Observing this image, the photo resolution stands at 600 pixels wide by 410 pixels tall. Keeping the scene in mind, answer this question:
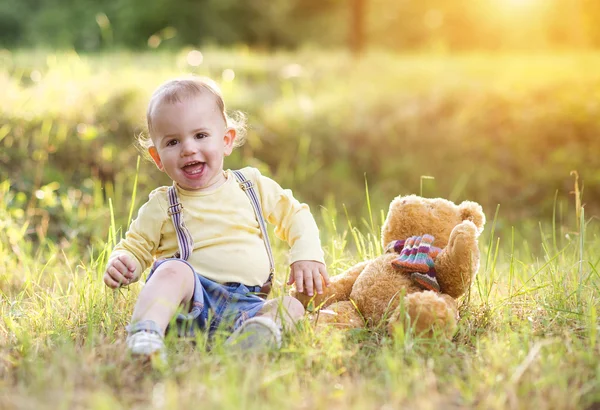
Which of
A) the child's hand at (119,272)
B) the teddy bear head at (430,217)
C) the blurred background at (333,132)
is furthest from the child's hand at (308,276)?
the blurred background at (333,132)

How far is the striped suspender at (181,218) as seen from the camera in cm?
262

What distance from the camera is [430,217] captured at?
2.73m

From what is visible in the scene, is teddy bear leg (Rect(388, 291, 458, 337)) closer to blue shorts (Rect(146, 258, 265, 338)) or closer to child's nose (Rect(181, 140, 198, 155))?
blue shorts (Rect(146, 258, 265, 338))

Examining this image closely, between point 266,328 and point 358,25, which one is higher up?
point 358,25

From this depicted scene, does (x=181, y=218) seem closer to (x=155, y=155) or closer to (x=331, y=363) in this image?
(x=155, y=155)

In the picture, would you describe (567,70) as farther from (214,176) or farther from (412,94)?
(214,176)

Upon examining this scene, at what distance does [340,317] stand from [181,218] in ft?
2.36

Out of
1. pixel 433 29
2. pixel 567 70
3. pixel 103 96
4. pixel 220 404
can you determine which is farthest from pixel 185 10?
pixel 220 404

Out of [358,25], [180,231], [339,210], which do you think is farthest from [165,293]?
[358,25]

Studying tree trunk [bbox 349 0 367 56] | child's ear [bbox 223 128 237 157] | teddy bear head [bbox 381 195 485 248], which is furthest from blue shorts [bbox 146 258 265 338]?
tree trunk [bbox 349 0 367 56]

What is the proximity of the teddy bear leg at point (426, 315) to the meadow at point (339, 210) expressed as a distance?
0.06 metres

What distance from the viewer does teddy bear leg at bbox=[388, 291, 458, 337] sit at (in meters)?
2.31

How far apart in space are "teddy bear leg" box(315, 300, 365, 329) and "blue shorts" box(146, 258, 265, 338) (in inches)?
9.2

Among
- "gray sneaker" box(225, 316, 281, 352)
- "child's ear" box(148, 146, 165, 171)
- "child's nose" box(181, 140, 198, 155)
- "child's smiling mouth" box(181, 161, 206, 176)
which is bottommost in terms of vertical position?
"gray sneaker" box(225, 316, 281, 352)
